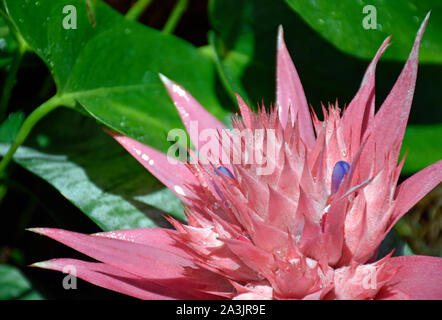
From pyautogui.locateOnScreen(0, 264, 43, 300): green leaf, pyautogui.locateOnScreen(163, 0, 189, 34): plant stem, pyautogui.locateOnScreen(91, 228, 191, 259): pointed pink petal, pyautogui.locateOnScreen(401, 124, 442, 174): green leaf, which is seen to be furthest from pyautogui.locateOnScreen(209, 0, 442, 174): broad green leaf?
pyautogui.locateOnScreen(0, 264, 43, 300): green leaf

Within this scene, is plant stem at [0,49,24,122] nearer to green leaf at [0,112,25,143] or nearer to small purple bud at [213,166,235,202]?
green leaf at [0,112,25,143]

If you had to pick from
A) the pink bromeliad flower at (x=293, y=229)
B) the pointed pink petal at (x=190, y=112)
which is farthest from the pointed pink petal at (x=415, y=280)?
the pointed pink petal at (x=190, y=112)

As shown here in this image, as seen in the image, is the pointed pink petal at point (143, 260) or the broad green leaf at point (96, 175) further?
the broad green leaf at point (96, 175)

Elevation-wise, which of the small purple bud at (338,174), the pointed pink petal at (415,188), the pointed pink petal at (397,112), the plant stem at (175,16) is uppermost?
the plant stem at (175,16)

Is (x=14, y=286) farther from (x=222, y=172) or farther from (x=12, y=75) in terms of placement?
(x=222, y=172)

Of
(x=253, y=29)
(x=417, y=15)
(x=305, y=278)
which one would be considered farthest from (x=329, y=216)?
(x=253, y=29)

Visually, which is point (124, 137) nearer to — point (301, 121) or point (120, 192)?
point (120, 192)

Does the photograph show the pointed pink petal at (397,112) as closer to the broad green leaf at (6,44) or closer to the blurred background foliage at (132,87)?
the blurred background foliage at (132,87)
